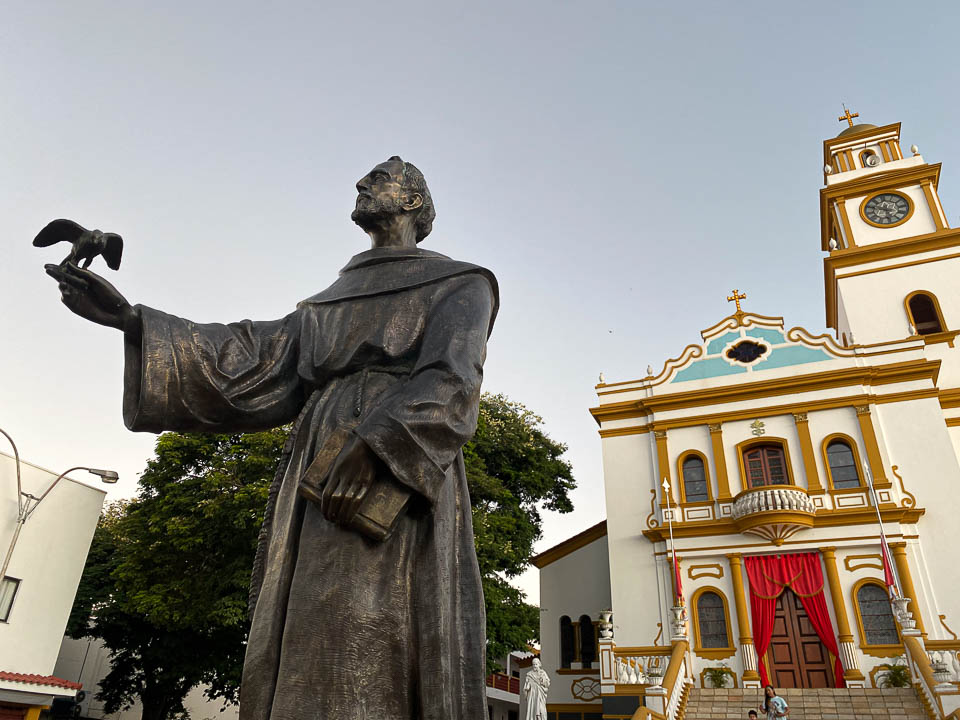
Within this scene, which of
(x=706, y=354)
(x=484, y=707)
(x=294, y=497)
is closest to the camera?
(x=484, y=707)

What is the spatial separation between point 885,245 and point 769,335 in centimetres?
596

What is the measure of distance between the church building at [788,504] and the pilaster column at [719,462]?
0.20ft

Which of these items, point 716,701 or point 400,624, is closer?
point 400,624

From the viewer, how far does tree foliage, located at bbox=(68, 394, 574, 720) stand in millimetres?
15078

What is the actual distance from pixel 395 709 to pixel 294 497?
0.67 metres

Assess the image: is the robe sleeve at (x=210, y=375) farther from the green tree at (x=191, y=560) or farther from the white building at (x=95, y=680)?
the white building at (x=95, y=680)

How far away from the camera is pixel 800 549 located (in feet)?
58.7

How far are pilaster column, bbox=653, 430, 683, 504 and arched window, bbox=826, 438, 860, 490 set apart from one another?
4.15m

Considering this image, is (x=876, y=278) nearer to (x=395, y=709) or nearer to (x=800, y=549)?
(x=800, y=549)

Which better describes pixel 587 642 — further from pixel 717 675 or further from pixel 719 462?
pixel 719 462

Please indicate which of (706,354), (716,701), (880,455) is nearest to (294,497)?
(716,701)

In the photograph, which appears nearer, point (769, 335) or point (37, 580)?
point (37, 580)

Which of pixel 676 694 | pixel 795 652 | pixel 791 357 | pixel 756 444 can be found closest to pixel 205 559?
pixel 676 694

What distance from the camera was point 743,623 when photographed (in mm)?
17516
